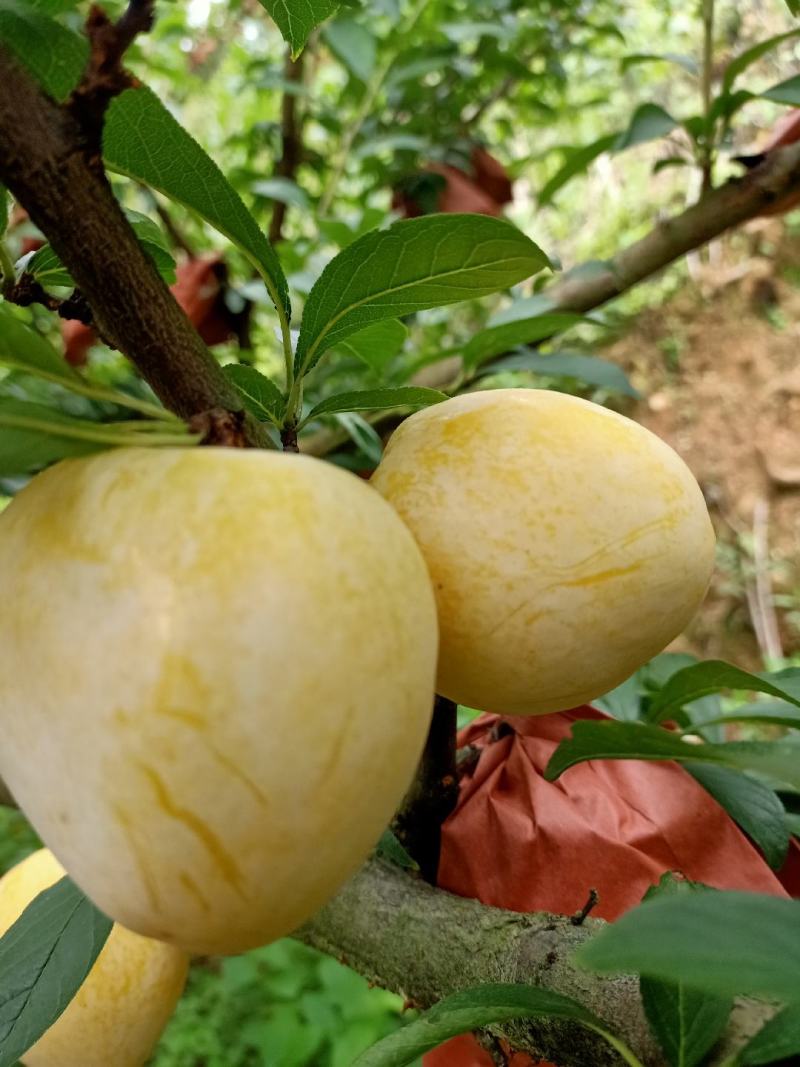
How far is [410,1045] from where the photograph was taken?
36cm

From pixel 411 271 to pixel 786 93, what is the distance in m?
0.64

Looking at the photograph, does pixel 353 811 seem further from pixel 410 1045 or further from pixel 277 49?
pixel 277 49

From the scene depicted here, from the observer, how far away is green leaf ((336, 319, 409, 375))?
0.51 metres

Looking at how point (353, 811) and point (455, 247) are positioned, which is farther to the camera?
point (455, 247)

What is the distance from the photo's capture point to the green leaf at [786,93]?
0.78 m

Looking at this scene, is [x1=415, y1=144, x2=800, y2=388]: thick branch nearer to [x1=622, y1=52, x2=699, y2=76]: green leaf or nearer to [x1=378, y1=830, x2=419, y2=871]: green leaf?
[x1=622, y1=52, x2=699, y2=76]: green leaf

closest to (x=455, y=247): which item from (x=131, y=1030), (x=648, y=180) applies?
(x=131, y=1030)

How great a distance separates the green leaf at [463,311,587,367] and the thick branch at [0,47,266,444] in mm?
486

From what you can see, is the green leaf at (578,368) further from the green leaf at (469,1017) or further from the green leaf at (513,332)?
the green leaf at (469,1017)

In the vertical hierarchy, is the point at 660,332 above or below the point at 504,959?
below

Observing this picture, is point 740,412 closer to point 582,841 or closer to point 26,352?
point 582,841

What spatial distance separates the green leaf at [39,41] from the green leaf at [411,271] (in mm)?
134

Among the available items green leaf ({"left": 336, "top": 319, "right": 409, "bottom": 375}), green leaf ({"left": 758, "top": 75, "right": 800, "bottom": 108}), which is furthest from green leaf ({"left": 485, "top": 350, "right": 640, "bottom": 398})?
green leaf ({"left": 336, "top": 319, "right": 409, "bottom": 375})

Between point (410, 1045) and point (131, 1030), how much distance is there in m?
0.39
